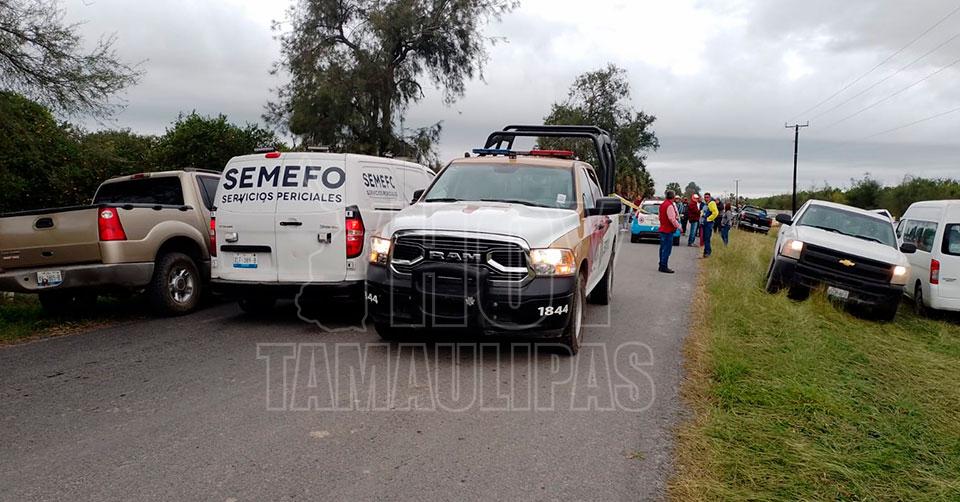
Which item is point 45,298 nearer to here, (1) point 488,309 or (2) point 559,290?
(1) point 488,309

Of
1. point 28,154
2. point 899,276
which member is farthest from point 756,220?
point 28,154

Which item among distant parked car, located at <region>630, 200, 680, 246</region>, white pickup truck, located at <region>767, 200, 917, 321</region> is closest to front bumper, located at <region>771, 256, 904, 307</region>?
white pickup truck, located at <region>767, 200, 917, 321</region>

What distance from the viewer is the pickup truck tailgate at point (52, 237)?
723 cm

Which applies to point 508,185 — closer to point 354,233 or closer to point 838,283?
point 354,233

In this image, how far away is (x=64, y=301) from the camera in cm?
824

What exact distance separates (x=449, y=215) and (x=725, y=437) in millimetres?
2978

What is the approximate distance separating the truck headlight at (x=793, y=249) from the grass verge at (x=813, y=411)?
4.63 feet

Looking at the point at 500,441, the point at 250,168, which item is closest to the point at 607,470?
the point at 500,441

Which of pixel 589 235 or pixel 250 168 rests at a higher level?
pixel 250 168

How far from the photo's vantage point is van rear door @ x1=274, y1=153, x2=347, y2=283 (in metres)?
6.90

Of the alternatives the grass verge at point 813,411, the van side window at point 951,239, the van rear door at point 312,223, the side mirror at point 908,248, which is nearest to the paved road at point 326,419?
the grass verge at point 813,411

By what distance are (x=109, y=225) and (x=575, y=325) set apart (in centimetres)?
546

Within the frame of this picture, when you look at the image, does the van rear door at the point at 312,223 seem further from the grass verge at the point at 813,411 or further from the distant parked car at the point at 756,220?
the distant parked car at the point at 756,220

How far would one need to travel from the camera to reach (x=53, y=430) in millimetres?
4238
